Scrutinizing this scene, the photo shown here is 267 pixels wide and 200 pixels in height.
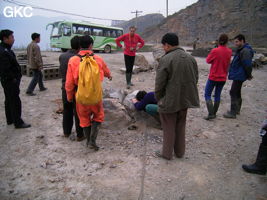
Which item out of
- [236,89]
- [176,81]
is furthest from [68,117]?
[236,89]

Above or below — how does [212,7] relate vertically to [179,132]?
above

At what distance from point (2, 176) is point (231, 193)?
3.05m

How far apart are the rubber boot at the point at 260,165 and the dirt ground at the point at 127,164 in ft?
0.29

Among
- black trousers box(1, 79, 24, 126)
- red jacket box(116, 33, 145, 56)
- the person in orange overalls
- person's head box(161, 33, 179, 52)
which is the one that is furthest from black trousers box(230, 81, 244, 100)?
black trousers box(1, 79, 24, 126)

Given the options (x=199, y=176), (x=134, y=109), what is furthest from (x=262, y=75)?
(x=199, y=176)

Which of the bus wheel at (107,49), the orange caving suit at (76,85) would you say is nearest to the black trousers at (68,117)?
the orange caving suit at (76,85)

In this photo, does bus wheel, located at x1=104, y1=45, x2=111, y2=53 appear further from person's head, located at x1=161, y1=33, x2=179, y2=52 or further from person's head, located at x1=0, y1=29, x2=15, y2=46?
person's head, located at x1=161, y1=33, x2=179, y2=52

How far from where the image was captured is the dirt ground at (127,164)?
262 centimetres

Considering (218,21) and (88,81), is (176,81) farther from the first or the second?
(218,21)

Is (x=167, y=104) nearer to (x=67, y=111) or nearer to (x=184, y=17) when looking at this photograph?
(x=67, y=111)

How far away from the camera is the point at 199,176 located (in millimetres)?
2953

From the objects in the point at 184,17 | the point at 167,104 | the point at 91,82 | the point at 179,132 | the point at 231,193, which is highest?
the point at 184,17

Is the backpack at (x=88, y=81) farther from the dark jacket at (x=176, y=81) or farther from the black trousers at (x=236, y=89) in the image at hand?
the black trousers at (x=236, y=89)

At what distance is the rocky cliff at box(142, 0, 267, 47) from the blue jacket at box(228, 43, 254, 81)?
26.5 metres
